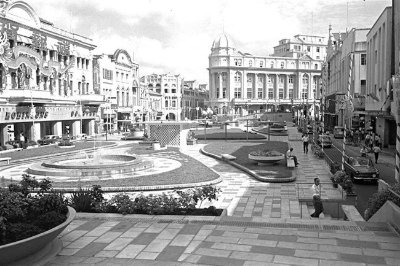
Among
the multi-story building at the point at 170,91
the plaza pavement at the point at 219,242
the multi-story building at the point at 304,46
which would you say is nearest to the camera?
the plaza pavement at the point at 219,242

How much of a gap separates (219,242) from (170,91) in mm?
127329

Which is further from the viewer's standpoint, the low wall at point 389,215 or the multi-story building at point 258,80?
the multi-story building at point 258,80

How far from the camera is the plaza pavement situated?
29.1 ft

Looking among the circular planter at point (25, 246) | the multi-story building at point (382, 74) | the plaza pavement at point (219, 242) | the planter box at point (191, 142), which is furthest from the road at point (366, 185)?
the planter box at point (191, 142)

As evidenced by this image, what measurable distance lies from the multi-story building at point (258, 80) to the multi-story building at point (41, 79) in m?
68.5

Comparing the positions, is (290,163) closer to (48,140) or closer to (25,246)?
(25,246)

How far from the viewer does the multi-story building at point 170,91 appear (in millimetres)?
133625

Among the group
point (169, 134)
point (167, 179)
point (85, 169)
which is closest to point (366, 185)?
point (167, 179)

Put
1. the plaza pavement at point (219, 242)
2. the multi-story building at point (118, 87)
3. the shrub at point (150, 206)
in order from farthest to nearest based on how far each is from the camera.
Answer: the multi-story building at point (118, 87) → the shrub at point (150, 206) → the plaza pavement at point (219, 242)

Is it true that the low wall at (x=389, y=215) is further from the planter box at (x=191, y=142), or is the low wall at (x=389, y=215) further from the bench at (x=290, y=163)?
the planter box at (x=191, y=142)

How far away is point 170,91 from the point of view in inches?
5349

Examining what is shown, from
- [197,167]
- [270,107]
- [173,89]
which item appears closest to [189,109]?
[173,89]

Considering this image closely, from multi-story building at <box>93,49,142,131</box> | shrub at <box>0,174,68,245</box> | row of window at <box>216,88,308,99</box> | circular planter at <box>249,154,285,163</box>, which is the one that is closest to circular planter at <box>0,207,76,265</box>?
shrub at <box>0,174,68,245</box>

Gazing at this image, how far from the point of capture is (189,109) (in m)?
147
